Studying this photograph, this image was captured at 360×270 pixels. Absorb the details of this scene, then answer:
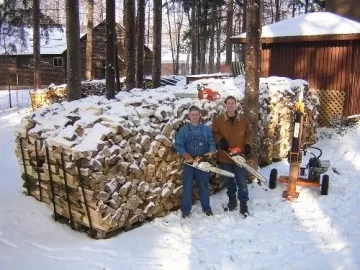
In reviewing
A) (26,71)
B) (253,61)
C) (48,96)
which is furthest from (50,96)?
(26,71)

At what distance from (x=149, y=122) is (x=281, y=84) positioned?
4.59 metres

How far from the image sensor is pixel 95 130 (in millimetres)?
5445

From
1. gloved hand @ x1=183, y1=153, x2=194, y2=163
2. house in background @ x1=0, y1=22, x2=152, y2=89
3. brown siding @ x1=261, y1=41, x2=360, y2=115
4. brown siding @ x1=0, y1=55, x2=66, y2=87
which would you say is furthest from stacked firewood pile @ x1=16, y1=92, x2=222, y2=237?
brown siding @ x1=0, y1=55, x2=66, y2=87

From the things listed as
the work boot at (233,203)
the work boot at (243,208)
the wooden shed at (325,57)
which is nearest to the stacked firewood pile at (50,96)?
the wooden shed at (325,57)

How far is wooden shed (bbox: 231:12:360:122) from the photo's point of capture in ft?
41.4

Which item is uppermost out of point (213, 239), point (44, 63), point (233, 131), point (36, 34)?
point (36, 34)

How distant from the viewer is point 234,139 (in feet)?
20.4

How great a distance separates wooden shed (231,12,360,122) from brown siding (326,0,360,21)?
627 centimetres

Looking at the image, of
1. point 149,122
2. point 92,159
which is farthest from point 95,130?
point 149,122

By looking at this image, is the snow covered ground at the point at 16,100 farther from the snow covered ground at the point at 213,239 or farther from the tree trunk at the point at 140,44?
the snow covered ground at the point at 213,239

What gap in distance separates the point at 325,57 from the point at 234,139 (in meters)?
8.37

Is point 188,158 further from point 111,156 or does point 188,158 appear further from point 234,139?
point 111,156

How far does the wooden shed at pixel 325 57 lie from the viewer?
1261cm

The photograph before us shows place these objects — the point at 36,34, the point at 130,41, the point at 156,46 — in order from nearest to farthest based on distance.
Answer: the point at 130,41
the point at 156,46
the point at 36,34
